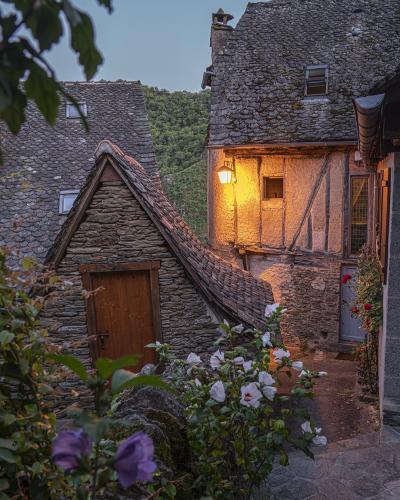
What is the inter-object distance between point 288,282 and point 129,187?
6950 millimetres

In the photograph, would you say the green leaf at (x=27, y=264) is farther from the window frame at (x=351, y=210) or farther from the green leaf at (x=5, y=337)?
the window frame at (x=351, y=210)

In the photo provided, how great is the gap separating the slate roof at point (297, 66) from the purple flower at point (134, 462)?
11.0 m

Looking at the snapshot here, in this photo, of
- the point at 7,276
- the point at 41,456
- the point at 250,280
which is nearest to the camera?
the point at 41,456

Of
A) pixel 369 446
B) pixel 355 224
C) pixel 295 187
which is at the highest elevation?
pixel 295 187

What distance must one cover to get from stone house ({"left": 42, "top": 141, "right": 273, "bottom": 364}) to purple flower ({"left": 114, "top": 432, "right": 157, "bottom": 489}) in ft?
17.2

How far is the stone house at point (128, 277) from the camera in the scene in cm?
652

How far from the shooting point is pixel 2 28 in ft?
3.16

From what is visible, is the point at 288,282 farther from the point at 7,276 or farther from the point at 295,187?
the point at 7,276

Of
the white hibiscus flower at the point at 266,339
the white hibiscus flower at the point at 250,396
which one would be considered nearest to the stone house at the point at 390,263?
the white hibiscus flower at the point at 266,339

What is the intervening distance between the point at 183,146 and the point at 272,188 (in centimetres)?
1550

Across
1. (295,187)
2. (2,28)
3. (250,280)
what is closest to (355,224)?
(295,187)

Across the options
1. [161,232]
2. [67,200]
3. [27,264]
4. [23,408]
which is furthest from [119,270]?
[67,200]

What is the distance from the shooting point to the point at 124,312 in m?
6.94

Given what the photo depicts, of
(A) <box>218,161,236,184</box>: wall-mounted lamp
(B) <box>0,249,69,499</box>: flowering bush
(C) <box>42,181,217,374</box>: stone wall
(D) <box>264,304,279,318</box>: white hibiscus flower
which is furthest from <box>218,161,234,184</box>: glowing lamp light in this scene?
(B) <box>0,249,69,499</box>: flowering bush
